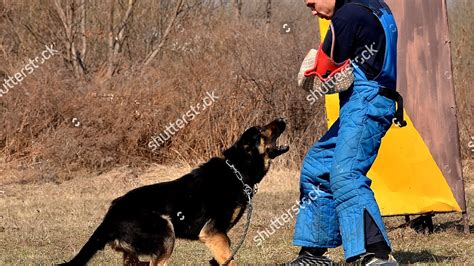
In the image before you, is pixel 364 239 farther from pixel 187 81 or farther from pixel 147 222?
pixel 187 81

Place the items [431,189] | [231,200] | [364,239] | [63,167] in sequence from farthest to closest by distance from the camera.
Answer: [63,167]
[431,189]
[231,200]
[364,239]

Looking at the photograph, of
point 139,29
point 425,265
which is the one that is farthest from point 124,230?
point 139,29

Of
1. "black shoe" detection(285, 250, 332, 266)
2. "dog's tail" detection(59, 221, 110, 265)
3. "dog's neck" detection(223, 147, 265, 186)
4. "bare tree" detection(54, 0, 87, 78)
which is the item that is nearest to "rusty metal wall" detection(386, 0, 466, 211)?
"dog's neck" detection(223, 147, 265, 186)

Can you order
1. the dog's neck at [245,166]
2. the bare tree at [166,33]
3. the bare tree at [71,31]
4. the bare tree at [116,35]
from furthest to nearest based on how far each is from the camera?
the bare tree at [166,33] < the bare tree at [116,35] < the bare tree at [71,31] < the dog's neck at [245,166]

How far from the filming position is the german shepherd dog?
571 centimetres

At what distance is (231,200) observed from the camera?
6312 mm

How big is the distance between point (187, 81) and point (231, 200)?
10222 millimetres

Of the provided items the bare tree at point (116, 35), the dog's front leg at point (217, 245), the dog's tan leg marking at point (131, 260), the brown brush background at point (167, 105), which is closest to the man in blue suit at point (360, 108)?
the dog's front leg at point (217, 245)

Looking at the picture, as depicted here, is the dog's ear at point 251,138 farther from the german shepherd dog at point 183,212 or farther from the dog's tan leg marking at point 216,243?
the dog's tan leg marking at point 216,243

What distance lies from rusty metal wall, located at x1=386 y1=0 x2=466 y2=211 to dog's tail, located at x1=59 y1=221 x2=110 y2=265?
3.70m

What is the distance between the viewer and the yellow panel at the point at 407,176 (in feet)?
26.0

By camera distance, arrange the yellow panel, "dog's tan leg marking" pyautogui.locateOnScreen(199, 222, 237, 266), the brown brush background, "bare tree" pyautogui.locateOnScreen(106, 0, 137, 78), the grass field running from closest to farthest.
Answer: "dog's tan leg marking" pyautogui.locateOnScreen(199, 222, 237, 266) → the grass field → the yellow panel → the brown brush background → "bare tree" pyautogui.locateOnScreen(106, 0, 137, 78)

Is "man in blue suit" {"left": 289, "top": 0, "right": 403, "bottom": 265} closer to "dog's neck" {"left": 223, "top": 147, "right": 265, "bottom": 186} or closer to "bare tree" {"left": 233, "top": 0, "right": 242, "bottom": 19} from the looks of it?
"dog's neck" {"left": 223, "top": 147, "right": 265, "bottom": 186}

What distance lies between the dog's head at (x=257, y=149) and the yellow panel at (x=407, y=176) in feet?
4.18
